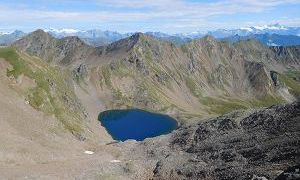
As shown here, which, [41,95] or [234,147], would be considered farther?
[41,95]

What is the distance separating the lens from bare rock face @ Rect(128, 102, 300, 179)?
291 feet

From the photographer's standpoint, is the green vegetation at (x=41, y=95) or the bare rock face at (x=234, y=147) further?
the green vegetation at (x=41, y=95)

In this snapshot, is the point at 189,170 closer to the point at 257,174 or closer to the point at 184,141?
the point at 257,174

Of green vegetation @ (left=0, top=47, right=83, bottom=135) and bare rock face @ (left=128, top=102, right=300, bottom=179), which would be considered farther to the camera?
green vegetation @ (left=0, top=47, right=83, bottom=135)

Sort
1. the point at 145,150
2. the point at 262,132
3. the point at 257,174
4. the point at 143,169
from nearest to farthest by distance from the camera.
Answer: the point at 257,174 < the point at 143,169 < the point at 262,132 < the point at 145,150

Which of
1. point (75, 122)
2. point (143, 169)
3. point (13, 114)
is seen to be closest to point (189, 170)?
point (143, 169)

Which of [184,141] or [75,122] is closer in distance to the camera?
[184,141]

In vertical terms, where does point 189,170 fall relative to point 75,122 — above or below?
above

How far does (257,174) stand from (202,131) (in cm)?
4621

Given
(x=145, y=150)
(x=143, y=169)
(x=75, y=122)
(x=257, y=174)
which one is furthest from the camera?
(x=75, y=122)

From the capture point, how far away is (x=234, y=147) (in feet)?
349

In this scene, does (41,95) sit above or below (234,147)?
below

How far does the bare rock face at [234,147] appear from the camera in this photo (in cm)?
8881

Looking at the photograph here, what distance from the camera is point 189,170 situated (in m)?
97.7
